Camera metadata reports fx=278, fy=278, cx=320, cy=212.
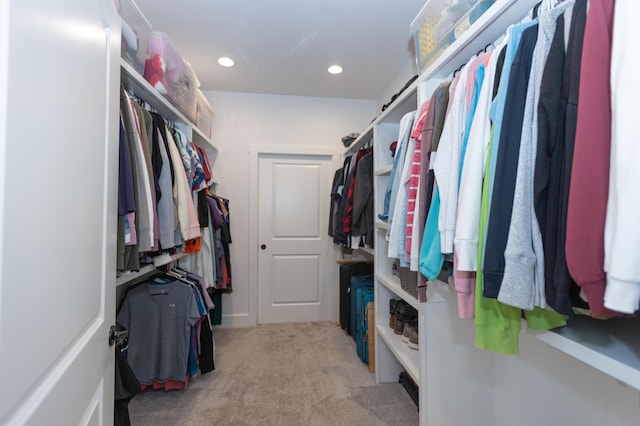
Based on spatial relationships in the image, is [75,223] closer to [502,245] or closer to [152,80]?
[502,245]

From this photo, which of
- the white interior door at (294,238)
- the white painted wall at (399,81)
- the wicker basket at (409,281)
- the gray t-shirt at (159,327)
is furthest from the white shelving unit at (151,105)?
the white painted wall at (399,81)

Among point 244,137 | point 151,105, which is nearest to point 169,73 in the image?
point 151,105

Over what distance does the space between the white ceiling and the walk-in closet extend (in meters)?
0.02

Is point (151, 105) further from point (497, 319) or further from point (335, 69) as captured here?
point (497, 319)

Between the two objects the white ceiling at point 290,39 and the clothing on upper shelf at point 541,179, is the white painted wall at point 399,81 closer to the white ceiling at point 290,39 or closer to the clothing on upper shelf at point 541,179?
the white ceiling at point 290,39

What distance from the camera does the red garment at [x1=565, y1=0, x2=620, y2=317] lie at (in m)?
0.49

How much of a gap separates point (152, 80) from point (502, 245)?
1897mm

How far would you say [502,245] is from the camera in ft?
2.14

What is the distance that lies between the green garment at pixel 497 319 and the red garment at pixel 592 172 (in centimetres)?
20

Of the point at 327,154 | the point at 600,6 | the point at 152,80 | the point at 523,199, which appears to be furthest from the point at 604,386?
the point at 327,154

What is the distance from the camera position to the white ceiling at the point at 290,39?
1.78m

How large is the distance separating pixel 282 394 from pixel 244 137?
2.42 meters

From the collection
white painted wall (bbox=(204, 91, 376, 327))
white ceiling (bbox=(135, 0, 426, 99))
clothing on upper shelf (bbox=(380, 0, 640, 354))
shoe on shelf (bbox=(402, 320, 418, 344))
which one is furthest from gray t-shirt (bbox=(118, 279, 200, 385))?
white ceiling (bbox=(135, 0, 426, 99))

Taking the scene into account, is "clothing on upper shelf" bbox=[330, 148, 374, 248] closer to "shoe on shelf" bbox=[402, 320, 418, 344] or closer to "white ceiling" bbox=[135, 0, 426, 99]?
"shoe on shelf" bbox=[402, 320, 418, 344]
